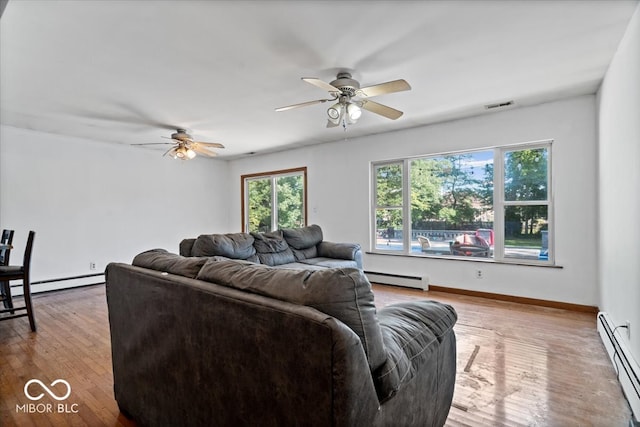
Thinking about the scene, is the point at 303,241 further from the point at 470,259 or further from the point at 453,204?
Answer: the point at 470,259

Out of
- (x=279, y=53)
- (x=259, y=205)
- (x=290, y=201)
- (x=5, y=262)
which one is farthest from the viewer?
(x=259, y=205)

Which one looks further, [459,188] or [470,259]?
[459,188]

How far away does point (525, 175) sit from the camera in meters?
→ 4.16

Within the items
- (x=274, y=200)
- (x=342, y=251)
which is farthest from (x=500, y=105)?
(x=274, y=200)

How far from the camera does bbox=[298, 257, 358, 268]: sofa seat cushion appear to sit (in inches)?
164

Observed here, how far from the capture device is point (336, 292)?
3.52ft

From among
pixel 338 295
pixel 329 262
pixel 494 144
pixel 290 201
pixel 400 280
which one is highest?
pixel 494 144

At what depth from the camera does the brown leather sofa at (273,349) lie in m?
0.95

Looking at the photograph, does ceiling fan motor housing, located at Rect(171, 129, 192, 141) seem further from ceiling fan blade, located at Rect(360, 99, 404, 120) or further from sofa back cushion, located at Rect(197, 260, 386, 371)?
sofa back cushion, located at Rect(197, 260, 386, 371)

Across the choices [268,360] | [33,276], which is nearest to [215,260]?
[268,360]

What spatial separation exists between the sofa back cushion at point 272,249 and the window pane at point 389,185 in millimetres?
1937

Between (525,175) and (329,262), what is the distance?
108 inches

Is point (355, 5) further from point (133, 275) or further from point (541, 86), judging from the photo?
point (541, 86)

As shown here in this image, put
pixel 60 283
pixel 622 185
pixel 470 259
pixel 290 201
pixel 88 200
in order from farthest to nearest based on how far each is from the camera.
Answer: pixel 290 201 < pixel 88 200 < pixel 60 283 < pixel 470 259 < pixel 622 185
